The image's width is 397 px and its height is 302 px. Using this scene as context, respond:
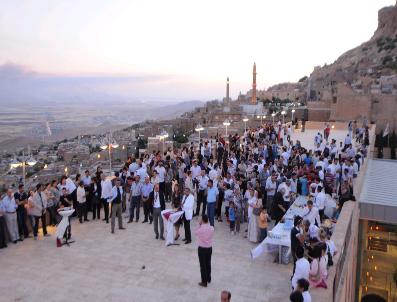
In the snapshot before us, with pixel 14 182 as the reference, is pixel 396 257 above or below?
below

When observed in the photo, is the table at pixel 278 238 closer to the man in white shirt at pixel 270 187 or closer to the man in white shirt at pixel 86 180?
the man in white shirt at pixel 270 187

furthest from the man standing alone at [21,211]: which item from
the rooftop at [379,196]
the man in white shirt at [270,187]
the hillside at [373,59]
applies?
the hillside at [373,59]

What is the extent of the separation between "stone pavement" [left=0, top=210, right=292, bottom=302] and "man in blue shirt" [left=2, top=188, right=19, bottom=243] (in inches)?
11.3

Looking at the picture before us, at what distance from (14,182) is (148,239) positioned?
9.78 m

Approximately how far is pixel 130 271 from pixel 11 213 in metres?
3.18

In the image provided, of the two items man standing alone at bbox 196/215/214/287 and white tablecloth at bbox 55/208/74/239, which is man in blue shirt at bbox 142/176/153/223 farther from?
man standing alone at bbox 196/215/214/287

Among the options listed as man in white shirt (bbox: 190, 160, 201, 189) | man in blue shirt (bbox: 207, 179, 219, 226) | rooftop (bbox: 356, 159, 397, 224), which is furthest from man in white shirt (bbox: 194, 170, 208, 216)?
rooftop (bbox: 356, 159, 397, 224)

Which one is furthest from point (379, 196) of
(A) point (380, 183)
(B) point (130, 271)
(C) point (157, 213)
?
(B) point (130, 271)

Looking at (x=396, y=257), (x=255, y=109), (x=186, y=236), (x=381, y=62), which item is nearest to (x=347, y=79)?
(x=381, y=62)

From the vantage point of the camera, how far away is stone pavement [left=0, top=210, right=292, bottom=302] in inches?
293

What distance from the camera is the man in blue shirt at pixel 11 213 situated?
31.1 feet

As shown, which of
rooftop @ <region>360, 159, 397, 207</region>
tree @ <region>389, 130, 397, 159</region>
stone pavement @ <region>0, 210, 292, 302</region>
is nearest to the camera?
stone pavement @ <region>0, 210, 292, 302</region>

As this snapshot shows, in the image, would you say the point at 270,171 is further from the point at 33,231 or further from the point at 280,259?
the point at 33,231

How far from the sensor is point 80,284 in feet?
25.6
